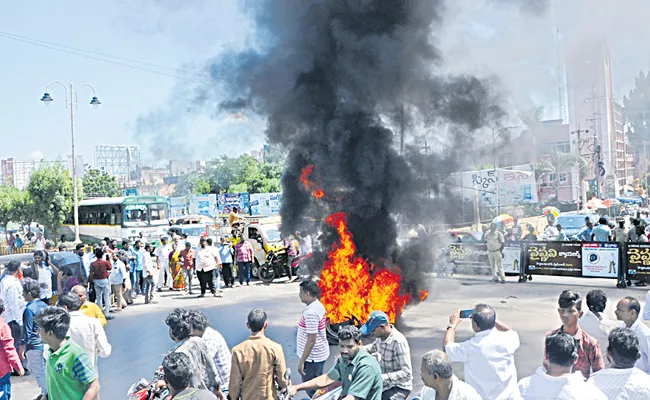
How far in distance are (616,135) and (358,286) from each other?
5005 cm

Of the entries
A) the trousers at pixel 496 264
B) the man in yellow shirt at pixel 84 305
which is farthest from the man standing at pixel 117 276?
the trousers at pixel 496 264

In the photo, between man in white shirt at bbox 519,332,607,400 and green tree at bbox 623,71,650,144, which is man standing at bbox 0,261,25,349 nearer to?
man in white shirt at bbox 519,332,607,400

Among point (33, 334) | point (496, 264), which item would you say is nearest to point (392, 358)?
point (33, 334)

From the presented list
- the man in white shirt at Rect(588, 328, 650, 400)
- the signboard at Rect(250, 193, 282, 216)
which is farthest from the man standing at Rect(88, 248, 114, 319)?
the signboard at Rect(250, 193, 282, 216)

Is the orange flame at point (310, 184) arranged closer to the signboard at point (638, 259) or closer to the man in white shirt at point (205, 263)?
the man in white shirt at point (205, 263)

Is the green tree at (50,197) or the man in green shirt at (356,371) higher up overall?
the green tree at (50,197)

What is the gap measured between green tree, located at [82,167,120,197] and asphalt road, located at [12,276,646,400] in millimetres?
59483

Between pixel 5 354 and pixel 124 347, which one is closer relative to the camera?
pixel 5 354

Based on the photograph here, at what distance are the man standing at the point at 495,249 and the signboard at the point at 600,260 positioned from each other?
2.09 m

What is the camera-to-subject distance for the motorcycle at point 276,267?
18.1 metres

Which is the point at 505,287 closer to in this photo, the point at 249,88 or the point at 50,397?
the point at 249,88

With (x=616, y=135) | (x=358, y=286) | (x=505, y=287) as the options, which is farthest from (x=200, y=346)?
(x=616, y=135)

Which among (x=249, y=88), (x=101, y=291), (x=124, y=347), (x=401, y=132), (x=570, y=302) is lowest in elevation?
(x=124, y=347)

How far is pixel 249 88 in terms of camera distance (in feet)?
34.1
